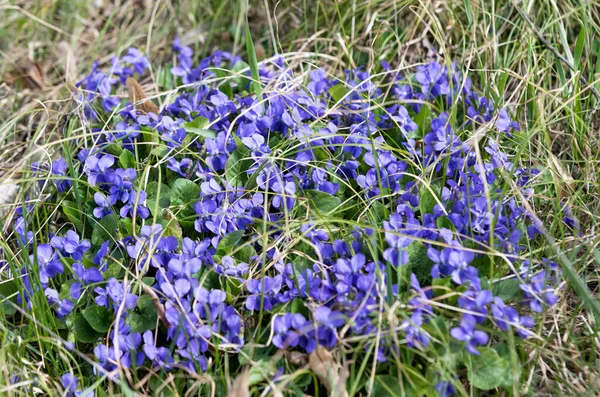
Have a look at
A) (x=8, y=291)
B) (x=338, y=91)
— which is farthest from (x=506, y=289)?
(x=8, y=291)

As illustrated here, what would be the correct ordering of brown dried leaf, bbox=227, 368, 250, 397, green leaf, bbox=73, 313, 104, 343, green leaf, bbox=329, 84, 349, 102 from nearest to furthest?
brown dried leaf, bbox=227, 368, 250, 397
green leaf, bbox=73, 313, 104, 343
green leaf, bbox=329, 84, 349, 102

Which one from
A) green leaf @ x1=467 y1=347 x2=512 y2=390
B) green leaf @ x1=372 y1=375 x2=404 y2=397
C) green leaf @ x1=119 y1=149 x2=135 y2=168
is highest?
green leaf @ x1=119 y1=149 x2=135 y2=168

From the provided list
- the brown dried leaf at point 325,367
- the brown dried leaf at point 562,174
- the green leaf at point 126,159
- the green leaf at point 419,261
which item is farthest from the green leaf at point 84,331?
the brown dried leaf at point 562,174

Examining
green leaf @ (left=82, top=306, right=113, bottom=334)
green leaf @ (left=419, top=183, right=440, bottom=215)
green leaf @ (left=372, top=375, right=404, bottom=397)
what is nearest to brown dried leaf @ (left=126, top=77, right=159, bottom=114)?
green leaf @ (left=82, top=306, right=113, bottom=334)

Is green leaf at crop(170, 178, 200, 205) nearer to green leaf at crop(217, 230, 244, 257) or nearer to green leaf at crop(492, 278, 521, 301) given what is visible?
green leaf at crop(217, 230, 244, 257)

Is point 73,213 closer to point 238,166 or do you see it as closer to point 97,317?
point 97,317

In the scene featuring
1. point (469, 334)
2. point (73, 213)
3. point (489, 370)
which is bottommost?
point (489, 370)

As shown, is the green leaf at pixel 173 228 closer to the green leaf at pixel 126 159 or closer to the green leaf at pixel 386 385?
the green leaf at pixel 126 159
